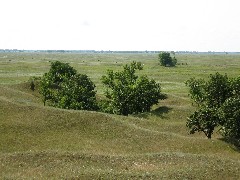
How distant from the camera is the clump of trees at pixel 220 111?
50344 millimetres

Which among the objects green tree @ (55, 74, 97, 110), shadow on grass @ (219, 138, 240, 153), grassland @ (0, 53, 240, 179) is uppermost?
green tree @ (55, 74, 97, 110)

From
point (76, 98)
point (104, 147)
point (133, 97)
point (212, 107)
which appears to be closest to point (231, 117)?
point (212, 107)

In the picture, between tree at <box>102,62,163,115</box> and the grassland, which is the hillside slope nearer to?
the grassland

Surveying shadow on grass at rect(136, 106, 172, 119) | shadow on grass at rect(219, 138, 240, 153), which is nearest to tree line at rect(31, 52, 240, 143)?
shadow on grass at rect(219, 138, 240, 153)

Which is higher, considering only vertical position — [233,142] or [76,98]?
Result: [76,98]

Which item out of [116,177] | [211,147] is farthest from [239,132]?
[116,177]

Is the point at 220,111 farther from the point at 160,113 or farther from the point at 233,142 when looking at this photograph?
the point at 160,113

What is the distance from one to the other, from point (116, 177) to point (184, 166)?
900cm

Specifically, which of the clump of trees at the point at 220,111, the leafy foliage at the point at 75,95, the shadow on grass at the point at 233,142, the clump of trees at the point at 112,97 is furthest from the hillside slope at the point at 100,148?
the leafy foliage at the point at 75,95

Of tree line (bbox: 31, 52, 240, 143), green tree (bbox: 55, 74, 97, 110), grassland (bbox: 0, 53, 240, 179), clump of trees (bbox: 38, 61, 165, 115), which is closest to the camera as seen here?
grassland (bbox: 0, 53, 240, 179)

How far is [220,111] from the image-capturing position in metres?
51.8

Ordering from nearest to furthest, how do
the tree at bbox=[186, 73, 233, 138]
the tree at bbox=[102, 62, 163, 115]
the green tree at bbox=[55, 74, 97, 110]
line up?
the tree at bbox=[186, 73, 233, 138], the green tree at bbox=[55, 74, 97, 110], the tree at bbox=[102, 62, 163, 115]

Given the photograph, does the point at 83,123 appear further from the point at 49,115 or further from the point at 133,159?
the point at 133,159

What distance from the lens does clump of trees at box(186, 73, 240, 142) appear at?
50.3 meters
